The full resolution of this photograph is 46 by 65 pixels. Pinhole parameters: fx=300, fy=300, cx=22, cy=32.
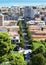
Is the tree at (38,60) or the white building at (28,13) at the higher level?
the tree at (38,60)

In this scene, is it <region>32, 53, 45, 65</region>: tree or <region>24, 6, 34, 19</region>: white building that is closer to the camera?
<region>32, 53, 45, 65</region>: tree

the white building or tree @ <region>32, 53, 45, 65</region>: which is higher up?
tree @ <region>32, 53, 45, 65</region>

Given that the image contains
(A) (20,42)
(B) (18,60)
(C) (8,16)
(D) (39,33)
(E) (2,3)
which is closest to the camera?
(B) (18,60)

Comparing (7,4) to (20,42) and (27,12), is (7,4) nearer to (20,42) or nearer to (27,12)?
(27,12)

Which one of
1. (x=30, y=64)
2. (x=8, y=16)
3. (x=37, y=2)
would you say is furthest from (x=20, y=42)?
(x=37, y=2)

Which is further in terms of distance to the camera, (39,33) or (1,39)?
(39,33)

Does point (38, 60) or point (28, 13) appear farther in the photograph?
point (28, 13)

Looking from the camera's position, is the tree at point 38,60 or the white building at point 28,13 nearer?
the tree at point 38,60

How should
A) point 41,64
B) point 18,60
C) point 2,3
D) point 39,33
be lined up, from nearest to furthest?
point 18,60
point 41,64
point 39,33
point 2,3

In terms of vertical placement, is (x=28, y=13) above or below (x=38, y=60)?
below

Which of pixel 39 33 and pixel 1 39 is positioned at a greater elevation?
pixel 1 39
